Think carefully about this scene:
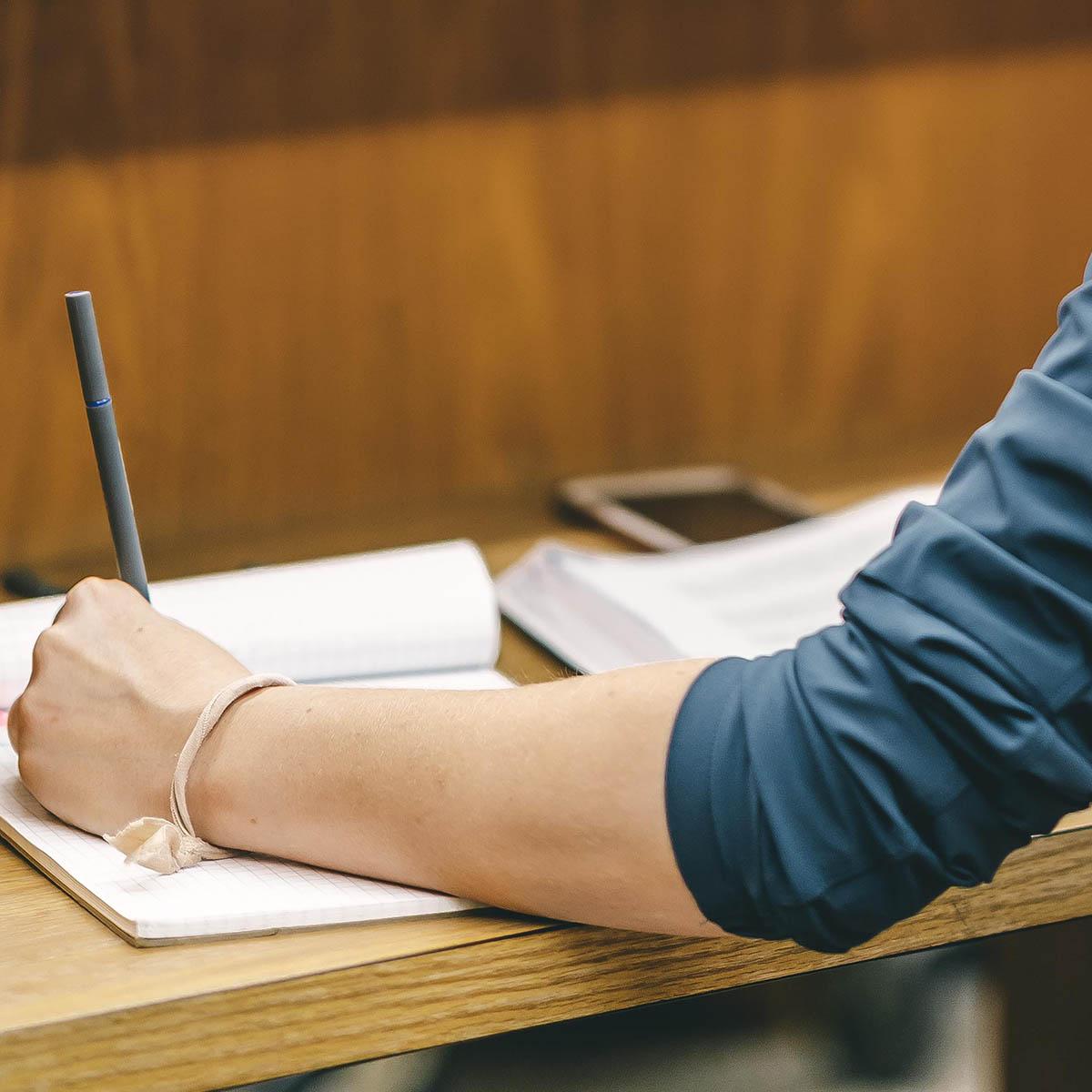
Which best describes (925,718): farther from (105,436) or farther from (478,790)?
(105,436)

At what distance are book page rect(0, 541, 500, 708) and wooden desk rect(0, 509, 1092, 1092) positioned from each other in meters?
0.20

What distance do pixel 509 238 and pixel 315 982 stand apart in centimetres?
85

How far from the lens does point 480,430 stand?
1.32 m

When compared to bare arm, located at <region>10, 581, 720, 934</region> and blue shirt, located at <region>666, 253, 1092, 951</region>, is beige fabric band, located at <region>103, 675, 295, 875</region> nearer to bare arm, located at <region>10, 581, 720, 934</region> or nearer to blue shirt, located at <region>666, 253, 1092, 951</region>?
bare arm, located at <region>10, 581, 720, 934</region>

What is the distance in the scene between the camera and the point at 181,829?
0.64 meters

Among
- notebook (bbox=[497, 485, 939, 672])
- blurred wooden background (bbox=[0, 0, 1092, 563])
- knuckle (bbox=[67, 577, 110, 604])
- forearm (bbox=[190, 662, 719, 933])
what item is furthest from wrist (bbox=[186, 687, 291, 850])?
blurred wooden background (bbox=[0, 0, 1092, 563])

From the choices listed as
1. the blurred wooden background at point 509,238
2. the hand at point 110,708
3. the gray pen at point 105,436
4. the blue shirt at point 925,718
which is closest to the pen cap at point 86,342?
the gray pen at point 105,436

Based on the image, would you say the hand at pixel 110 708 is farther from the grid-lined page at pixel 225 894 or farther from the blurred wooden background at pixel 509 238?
the blurred wooden background at pixel 509 238

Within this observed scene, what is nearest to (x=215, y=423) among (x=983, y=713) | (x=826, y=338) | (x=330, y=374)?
(x=330, y=374)

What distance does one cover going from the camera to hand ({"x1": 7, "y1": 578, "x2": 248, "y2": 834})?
658mm

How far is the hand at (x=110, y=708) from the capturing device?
658 millimetres

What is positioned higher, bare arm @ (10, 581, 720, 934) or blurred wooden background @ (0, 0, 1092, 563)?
blurred wooden background @ (0, 0, 1092, 563)

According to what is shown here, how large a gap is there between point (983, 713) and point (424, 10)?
88 centimetres

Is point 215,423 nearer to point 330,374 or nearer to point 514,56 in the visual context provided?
point 330,374
